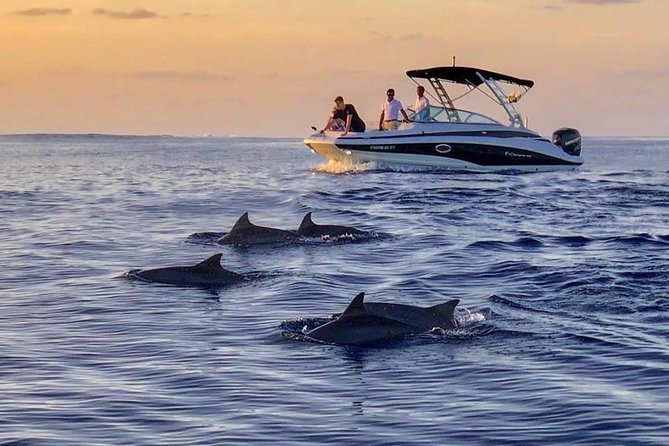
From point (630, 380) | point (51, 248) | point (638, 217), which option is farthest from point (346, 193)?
point (630, 380)

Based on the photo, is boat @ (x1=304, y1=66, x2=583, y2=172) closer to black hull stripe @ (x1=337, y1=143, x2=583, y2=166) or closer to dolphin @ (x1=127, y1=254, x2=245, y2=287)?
black hull stripe @ (x1=337, y1=143, x2=583, y2=166)

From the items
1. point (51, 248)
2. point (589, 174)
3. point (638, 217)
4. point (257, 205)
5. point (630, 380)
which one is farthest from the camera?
point (589, 174)

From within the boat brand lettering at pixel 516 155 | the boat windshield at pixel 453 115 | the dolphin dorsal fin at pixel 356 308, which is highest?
the boat windshield at pixel 453 115

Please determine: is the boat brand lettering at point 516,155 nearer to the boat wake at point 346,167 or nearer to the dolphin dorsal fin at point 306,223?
the boat wake at point 346,167

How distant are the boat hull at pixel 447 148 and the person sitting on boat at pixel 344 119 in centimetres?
46

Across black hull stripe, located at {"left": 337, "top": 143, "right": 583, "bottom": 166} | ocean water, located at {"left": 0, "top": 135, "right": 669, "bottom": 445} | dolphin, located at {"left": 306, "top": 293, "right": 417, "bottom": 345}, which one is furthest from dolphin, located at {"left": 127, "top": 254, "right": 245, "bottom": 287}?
black hull stripe, located at {"left": 337, "top": 143, "right": 583, "bottom": 166}

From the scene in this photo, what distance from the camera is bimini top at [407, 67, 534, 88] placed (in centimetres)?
4744

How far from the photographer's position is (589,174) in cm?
5397

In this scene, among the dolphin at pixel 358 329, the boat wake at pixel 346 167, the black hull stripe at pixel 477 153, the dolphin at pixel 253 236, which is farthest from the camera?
the boat wake at pixel 346 167

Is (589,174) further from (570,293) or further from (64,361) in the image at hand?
(64,361)

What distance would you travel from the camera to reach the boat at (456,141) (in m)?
46.2

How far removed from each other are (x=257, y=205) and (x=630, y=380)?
2713 cm

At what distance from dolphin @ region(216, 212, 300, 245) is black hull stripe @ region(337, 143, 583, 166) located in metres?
21.7

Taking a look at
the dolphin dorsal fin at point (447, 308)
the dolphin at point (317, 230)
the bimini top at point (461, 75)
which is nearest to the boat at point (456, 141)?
the bimini top at point (461, 75)
